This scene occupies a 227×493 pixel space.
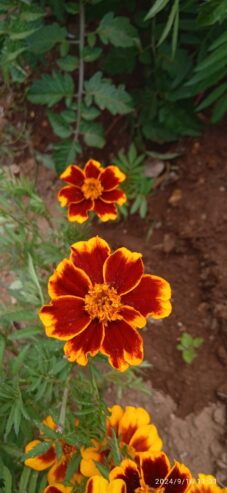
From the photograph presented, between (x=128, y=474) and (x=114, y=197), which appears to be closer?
(x=128, y=474)

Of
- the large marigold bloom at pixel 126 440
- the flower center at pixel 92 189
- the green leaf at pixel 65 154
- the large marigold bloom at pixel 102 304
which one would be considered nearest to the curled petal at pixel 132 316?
the large marigold bloom at pixel 102 304

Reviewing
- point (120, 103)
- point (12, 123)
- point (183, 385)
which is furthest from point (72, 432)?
point (12, 123)

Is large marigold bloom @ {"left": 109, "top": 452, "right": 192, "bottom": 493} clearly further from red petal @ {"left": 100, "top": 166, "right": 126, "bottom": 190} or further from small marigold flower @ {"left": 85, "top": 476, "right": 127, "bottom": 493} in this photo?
red petal @ {"left": 100, "top": 166, "right": 126, "bottom": 190}

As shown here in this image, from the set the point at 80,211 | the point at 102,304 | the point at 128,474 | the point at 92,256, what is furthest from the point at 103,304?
the point at 80,211

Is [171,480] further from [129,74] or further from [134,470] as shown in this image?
[129,74]

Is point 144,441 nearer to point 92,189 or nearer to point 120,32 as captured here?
point 92,189

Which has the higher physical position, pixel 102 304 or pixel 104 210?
pixel 102 304
